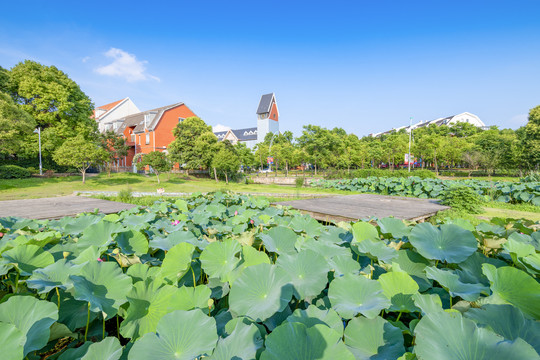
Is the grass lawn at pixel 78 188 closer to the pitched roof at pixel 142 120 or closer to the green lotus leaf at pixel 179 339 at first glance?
the green lotus leaf at pixel 179 339

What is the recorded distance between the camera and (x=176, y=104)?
110 feet

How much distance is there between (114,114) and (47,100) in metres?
20.2

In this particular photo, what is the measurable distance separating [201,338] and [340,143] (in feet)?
104

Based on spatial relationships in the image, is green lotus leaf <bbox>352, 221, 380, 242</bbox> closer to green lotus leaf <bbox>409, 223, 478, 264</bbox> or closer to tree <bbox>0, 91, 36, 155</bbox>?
green lotus leaf <bbox>409, 223, 478, 264</bbox>

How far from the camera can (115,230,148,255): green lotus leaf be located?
4.38 feet

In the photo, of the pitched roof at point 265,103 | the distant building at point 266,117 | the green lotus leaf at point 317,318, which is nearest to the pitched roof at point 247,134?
the distant building at point 266,117

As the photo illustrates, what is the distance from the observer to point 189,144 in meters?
25.6

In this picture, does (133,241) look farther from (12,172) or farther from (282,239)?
(12,172)

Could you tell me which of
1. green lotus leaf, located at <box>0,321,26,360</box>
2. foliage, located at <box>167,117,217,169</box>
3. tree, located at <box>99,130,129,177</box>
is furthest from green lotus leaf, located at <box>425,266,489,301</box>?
tree, located at <box>99,130,129,177</box>

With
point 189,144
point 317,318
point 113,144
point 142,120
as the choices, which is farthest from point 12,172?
point 317,318

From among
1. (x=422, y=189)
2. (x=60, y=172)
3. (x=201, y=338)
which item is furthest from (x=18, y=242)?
(x=60, y=172)

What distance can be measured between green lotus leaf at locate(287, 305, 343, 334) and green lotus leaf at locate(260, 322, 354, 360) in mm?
99

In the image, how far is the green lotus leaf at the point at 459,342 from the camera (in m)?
0.49

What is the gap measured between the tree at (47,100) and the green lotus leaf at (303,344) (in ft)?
81.6
